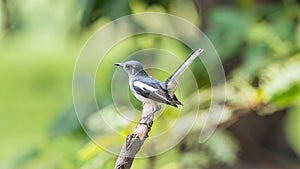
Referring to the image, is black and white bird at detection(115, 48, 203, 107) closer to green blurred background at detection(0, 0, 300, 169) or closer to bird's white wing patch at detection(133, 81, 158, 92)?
bird's white wing patch at detection(133, 81, 158, 92)

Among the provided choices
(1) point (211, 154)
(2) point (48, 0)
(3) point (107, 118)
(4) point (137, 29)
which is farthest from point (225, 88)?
(2) point (48, 0)

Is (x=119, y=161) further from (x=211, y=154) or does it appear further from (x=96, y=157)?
(x=211, y=154)

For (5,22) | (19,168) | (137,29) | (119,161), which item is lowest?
(119,161)

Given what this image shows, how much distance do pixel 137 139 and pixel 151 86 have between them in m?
0.03

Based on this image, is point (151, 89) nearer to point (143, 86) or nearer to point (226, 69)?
point (143, 86)

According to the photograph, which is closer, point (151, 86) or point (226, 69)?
point (151, 86)

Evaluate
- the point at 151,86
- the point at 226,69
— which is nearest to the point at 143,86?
the point at 151,86

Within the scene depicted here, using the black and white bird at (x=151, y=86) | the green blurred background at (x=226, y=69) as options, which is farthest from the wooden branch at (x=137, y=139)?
the green blurred background at (x=226, y=69)

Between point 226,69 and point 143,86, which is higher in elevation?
point 226,69

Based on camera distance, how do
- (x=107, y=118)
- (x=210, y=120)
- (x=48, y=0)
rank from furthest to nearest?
(x=48, y=0)
(x=210, y=120)
(x=107, y=118)

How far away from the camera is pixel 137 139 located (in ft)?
1.37

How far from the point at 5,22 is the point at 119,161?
77cm

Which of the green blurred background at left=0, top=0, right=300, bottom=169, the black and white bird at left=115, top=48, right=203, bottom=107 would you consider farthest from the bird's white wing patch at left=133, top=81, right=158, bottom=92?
the green blurred background at left=0, top=0, right=300, bottom=169

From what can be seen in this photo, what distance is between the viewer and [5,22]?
1.13m
